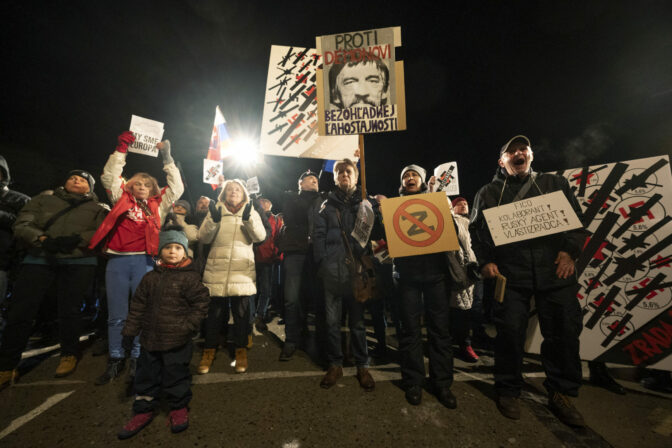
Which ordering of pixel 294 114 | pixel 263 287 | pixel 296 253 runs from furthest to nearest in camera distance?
pixel 263 287 < pixel 294 114 < pixel 296 253

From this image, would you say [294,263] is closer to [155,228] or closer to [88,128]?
[155,228]

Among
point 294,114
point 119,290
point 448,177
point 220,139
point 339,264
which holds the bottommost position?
point 119,290

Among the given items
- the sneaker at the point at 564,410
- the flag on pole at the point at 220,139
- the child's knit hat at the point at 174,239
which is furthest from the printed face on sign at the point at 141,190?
the sneaker at the point at 564,410

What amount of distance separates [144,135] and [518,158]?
5124 millimetres

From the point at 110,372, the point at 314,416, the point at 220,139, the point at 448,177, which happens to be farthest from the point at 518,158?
the point at 220,139

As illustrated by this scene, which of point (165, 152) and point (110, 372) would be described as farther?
point (165, 152)

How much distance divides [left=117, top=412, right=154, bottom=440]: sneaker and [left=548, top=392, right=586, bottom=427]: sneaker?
11.2 ft

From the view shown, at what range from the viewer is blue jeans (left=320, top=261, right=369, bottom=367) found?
9.00 ft

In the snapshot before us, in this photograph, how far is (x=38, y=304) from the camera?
9.20 ft

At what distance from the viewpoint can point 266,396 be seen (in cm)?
243

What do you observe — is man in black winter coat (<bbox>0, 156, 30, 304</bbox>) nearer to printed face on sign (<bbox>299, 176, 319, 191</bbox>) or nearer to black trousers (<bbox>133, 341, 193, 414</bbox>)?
black trousers (<bbox>133, 341, 193, 414</bbox>)

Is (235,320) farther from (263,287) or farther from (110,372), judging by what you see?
(263,287)

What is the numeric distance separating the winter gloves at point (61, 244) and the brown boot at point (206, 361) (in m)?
1.87

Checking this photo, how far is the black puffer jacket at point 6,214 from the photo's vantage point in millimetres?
2892
